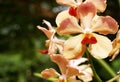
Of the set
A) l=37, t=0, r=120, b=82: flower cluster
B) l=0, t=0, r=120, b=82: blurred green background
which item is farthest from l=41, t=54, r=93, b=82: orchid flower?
l=0, t=0, r=120, b=82: blurred green background

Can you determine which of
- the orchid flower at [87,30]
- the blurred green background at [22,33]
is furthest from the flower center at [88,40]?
the blurred green background at [22,33]

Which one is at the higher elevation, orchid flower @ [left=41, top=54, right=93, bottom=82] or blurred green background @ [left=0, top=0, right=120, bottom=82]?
blurred green background @ [left=0, top=0, right=120, bottom=82]

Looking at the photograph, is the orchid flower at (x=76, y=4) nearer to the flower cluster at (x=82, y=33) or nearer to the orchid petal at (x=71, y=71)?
the flower cluster at (x=82, y=33)

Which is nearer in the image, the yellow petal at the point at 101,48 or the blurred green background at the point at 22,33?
the yellow petal at the point at 101,48

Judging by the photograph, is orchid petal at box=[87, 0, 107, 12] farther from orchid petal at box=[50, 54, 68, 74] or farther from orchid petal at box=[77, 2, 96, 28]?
orchid petal at box=[50, 54, 68, 74]

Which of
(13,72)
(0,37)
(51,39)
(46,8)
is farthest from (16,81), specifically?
(51,39)

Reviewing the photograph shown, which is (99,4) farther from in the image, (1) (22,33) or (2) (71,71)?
(1) (22,33)

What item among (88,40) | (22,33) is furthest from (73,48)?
(22,33)

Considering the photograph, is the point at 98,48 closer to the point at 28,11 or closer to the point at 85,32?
the point at 85,32
